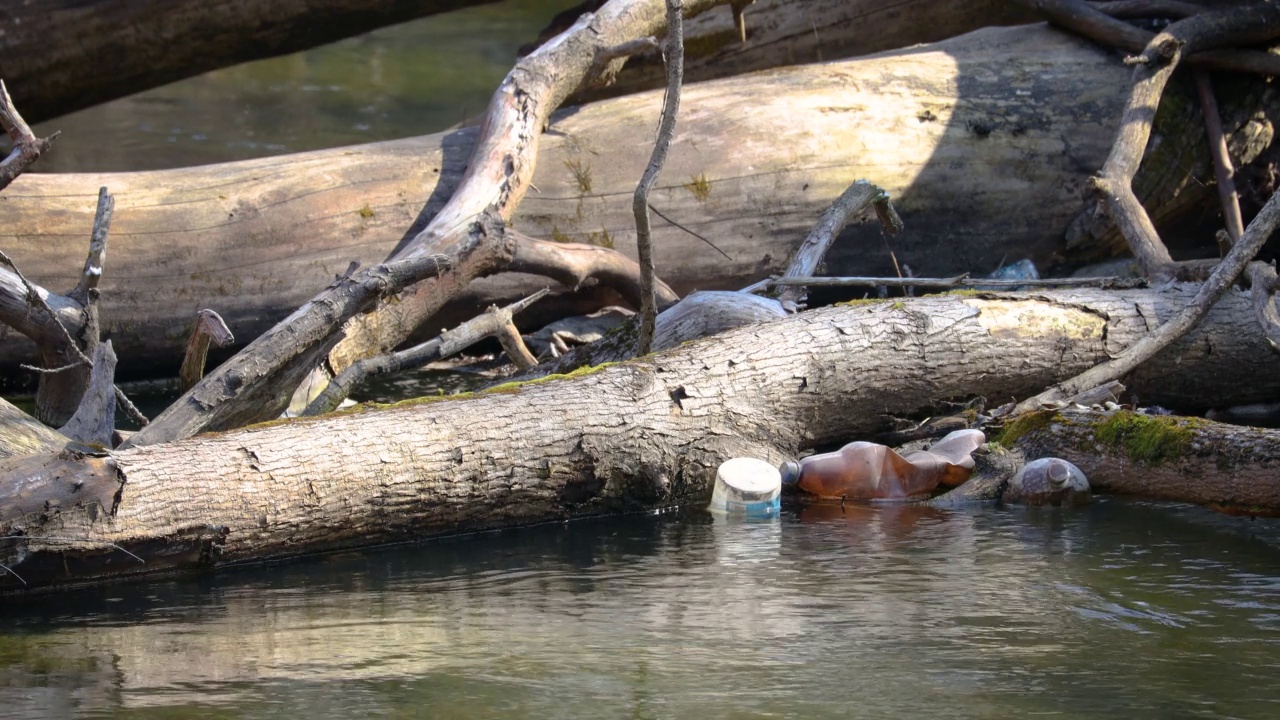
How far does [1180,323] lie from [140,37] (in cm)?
564

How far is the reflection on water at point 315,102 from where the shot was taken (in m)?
12.2

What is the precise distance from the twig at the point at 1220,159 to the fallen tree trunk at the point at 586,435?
1528mm

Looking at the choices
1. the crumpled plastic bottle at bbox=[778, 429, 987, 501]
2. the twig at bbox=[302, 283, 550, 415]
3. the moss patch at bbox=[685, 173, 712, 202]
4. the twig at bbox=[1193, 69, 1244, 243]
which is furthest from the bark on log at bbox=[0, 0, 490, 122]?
the crumpled plastic bottle at bbox=[778, 429, 987, 501]

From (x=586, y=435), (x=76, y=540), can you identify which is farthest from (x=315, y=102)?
(x=76, y=540)

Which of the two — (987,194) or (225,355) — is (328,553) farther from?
(987,194)

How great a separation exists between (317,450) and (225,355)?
2920mm

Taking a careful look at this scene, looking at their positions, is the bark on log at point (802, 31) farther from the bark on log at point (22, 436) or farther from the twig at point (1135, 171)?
the bark on log at point (22, 436)

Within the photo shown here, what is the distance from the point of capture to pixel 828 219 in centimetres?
611

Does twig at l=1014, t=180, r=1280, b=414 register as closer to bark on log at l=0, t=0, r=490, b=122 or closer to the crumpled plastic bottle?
the crumpled plastic bottle

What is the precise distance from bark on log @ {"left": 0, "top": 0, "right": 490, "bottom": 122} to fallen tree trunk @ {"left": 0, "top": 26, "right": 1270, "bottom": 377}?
1.25m

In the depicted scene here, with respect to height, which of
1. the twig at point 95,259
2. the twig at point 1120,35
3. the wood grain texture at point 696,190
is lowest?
the twig at point 95,259

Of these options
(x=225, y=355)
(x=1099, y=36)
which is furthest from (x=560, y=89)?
(x=1099, y=36)

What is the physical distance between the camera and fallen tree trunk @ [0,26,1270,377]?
250 inches

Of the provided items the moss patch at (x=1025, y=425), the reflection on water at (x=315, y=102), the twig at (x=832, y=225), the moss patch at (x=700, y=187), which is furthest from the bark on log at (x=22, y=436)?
the reflection on water at (x=315, y=102)
